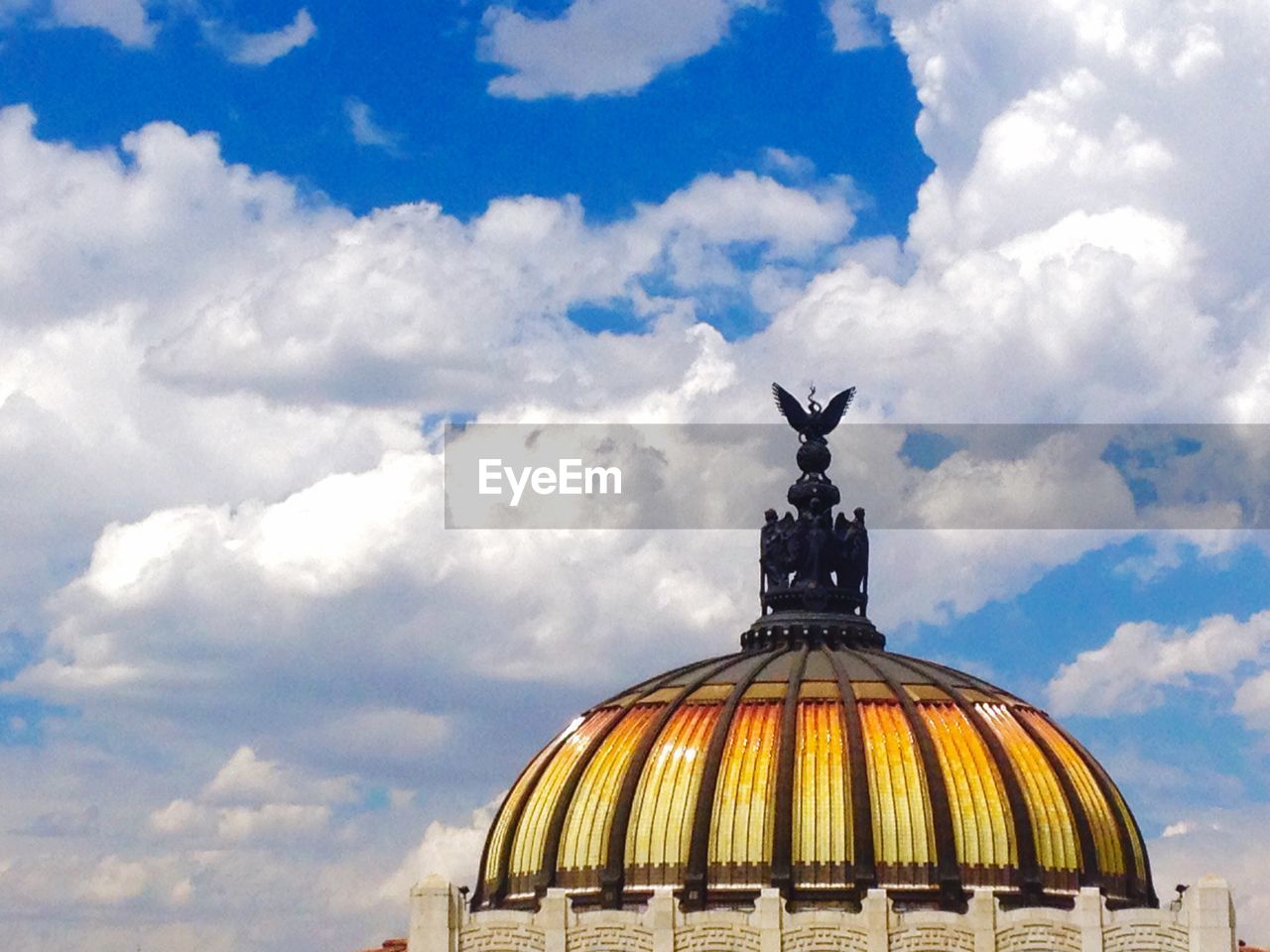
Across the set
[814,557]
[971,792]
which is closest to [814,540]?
[814,557]

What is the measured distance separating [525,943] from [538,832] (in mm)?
6703

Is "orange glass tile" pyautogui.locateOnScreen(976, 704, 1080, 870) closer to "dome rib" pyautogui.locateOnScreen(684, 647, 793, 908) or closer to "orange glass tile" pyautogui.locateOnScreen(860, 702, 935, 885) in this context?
"orange glass tile" pyautogui.locateOnScreen(860, 702, 935, 885)

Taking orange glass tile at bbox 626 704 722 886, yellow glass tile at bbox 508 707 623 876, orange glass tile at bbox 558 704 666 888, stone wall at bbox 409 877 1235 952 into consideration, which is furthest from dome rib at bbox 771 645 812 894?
yellow glass tile at bbox 508 707 623 876

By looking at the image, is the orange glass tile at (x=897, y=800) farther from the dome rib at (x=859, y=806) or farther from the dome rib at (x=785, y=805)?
the dome rib at (x=785, y=805)

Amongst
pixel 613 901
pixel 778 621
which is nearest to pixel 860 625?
pixel 778 621

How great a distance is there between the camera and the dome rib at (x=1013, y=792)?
273ft

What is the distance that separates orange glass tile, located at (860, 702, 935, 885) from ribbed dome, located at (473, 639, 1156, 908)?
0.13ft

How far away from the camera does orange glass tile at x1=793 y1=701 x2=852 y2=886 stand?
82438 mm

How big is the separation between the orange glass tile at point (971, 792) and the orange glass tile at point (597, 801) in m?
8.57

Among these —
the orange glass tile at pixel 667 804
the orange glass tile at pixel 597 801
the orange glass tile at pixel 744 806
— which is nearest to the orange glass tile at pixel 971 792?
the orange glass tile at pixel 744 806

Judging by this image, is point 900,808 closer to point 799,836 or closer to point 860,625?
point 799,836

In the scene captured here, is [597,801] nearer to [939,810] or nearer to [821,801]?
[821,801]

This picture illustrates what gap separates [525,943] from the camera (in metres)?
80.6

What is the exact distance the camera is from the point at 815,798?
83.2 meters
